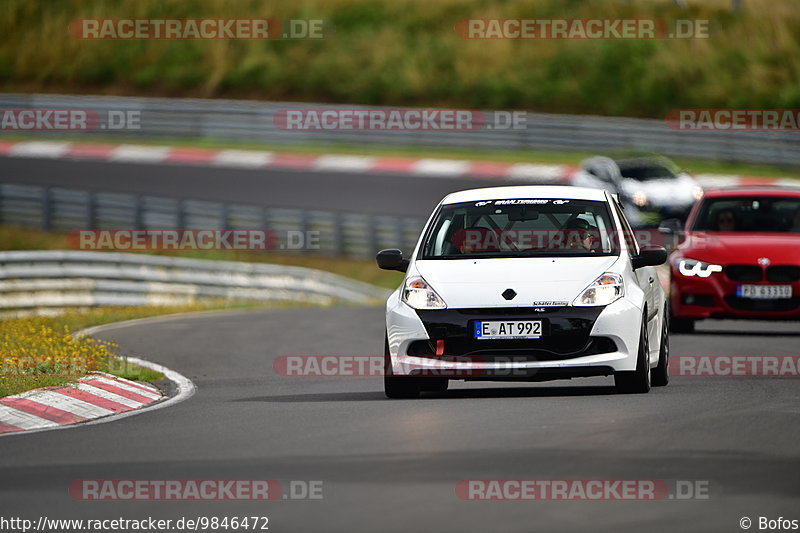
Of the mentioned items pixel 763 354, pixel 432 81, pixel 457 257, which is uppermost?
pixel 432 81

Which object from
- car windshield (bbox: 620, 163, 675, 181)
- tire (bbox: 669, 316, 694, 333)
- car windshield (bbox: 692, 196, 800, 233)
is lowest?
tire (bbox: 669, 316, 694, 333)

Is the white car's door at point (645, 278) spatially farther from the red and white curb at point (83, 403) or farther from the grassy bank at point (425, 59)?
the grassy bank at point (425, 59)

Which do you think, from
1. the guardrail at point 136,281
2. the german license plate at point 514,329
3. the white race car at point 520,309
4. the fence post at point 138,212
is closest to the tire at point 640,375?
the white race car at point 520,309

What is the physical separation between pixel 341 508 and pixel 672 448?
225 centimetres

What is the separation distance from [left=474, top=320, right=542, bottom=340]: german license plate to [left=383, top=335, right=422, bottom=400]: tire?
769mm

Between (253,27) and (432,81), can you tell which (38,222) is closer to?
(432,81)

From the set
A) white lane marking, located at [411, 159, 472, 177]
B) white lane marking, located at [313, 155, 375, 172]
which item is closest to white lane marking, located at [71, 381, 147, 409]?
white lane marking, located at [411, 159, 472, 177]

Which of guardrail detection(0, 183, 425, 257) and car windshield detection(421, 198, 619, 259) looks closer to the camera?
car windshield detection(421, 198, 619, 259)

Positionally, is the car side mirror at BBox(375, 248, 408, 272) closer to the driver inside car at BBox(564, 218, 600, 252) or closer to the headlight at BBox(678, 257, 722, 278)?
the driver inside car at BBox(564, 218, 600, 252)

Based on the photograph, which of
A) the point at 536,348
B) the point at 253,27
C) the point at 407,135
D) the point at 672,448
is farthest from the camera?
the point at 253,27

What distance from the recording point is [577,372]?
442 inches

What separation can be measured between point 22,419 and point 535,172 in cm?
2777

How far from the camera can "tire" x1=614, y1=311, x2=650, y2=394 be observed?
11.4m

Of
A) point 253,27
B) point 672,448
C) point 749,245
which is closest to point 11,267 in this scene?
point 749,245
